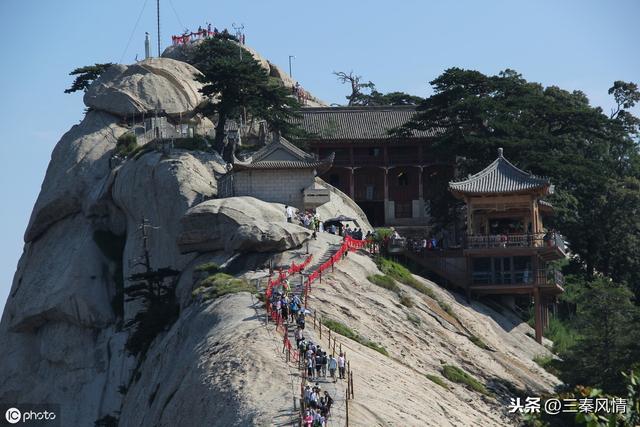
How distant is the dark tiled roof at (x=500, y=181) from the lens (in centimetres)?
8350

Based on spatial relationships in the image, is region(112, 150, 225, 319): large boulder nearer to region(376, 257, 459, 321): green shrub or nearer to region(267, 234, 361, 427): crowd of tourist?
region(376, 257, 459, 321): green shrub

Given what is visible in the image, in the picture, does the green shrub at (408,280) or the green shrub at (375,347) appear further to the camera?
the green shrub at (408,280)

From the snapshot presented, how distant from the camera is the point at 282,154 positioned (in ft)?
288

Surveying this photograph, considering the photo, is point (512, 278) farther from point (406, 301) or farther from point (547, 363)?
point (406, 301)

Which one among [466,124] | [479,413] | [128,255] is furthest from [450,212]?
[479,413]

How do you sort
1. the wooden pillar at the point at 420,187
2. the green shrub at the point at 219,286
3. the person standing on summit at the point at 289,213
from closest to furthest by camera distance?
the green shrub at the point at 219,286 < the person standing on summit at the point at 289,213 < the wooden pillar at the point at 420,187

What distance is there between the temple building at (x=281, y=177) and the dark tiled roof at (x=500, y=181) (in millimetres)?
7697

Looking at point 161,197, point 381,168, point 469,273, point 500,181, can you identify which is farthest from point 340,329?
point 381,168

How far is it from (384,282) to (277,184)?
12.6 m

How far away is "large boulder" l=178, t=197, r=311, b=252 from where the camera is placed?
7550 centimetres

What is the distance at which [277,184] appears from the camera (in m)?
87.2

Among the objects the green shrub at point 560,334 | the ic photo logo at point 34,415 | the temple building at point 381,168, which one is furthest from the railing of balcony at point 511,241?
the ic photo logo at point 34,415

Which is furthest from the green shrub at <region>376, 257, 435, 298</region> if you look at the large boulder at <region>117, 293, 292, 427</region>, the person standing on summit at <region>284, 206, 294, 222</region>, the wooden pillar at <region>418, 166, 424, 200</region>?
the wooden pillar at <region>418, 166, 424, 200</region>

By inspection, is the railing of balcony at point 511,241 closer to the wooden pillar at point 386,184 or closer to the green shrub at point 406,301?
the green shrub at point 406,301
